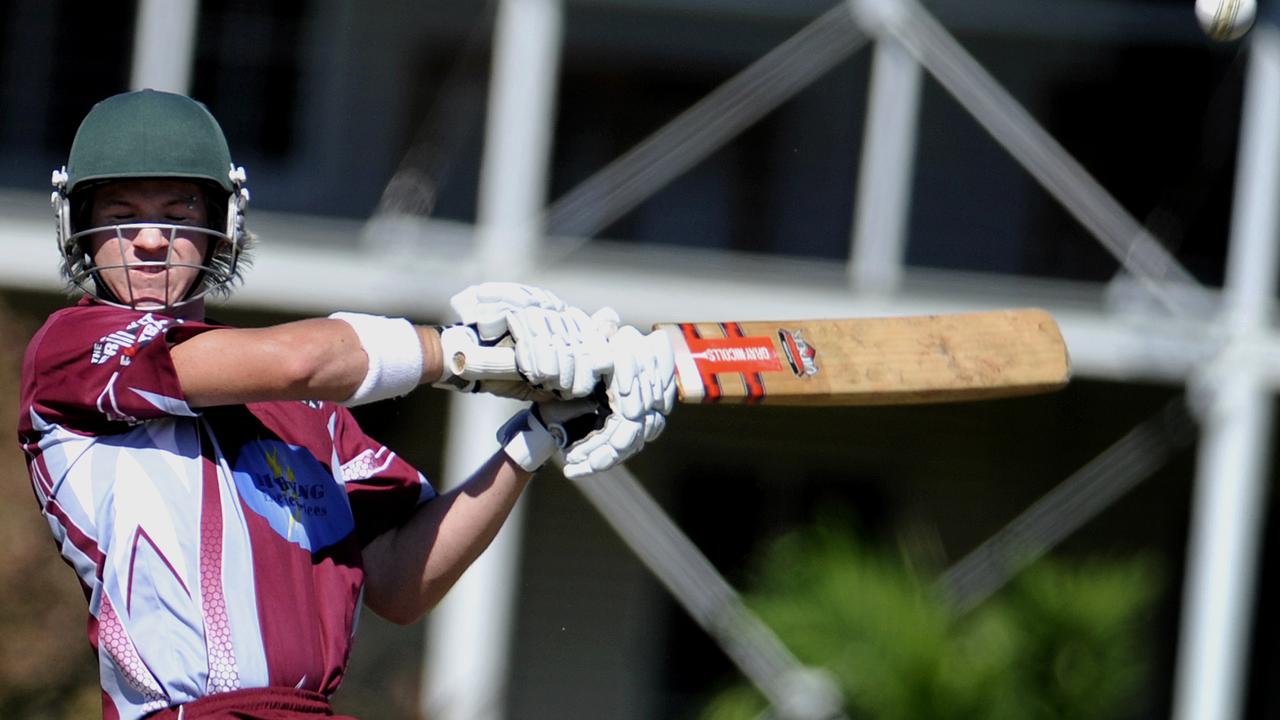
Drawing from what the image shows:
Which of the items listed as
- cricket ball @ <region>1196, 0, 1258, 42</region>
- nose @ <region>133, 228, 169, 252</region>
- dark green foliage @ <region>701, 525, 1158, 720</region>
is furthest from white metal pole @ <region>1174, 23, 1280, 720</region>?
nose @ <region>133, 228, 169, 252</region>

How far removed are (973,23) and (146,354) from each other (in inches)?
235

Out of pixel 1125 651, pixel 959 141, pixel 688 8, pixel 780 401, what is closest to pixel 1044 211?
pixel 959 141

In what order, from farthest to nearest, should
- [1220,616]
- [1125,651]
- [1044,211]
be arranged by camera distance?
[1044,211] < [1220,616] < [1125,651]

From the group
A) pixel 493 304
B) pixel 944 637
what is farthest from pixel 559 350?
pixel 944 637

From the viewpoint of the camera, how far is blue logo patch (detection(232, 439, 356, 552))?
92.7 inches

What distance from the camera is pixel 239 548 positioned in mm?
2285

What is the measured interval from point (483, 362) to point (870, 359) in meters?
0.69

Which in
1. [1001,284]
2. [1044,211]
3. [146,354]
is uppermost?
[1044,211]

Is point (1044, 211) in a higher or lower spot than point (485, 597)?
higher

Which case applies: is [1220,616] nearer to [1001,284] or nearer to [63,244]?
[1001,284]

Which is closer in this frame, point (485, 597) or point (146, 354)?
point (146, 354)

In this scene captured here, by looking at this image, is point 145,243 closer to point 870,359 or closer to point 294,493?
point 294,493

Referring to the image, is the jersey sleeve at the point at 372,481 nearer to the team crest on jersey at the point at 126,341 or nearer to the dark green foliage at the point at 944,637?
the team crest on jersey at the point at 126,341

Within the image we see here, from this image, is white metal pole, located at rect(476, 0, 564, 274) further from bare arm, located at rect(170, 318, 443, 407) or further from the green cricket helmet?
bare arm, located at rect(170, 318, 443, 407)
